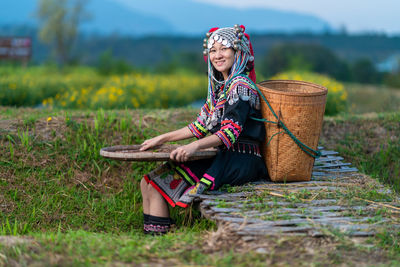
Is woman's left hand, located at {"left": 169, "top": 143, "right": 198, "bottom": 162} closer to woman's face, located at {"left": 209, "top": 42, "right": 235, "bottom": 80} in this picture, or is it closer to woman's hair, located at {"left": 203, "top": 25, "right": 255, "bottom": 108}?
woman's hair, located at {"left": 203, "top": 25, "right": 255, "bottom": 108}

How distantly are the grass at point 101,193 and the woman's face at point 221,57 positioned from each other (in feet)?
3.50

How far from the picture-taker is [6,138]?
14.6 ft

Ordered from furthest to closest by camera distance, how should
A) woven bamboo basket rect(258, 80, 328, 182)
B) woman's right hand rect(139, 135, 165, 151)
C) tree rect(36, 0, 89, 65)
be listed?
tree rect(36, 0, 89, 65) → woman's right hand rect(139, 135, 165, 151) → woven bamboo basket rect(258, 80, 328, 182)

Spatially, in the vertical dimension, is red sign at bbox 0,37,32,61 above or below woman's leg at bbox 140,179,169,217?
above

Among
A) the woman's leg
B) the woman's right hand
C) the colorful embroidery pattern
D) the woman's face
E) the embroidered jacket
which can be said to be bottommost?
the woman's leg

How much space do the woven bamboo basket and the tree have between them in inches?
904

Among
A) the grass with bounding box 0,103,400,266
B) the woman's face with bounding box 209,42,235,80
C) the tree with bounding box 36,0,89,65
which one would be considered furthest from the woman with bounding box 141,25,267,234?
→ the tree with bounding box 36,0,89,65

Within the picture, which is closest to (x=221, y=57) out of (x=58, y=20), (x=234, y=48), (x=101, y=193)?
(x=234, y=48)

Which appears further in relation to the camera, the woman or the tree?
the tree

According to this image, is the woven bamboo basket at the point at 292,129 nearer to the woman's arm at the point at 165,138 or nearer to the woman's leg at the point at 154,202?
the woman's arm at the point at 165,138

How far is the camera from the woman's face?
11.3 ft

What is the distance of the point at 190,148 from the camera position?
10.5 ft

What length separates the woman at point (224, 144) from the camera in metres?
3.32

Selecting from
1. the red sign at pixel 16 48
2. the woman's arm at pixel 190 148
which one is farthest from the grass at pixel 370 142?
the red sign at pixel 16 48
